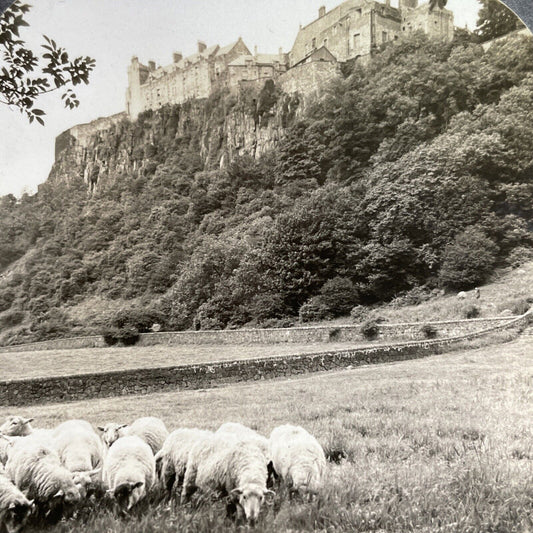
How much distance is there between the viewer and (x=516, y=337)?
808 cm

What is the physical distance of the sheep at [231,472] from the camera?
3.76m

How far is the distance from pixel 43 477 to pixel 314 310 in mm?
19194

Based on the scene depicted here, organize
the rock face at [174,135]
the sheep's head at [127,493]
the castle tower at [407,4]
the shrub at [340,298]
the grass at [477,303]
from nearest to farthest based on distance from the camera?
the sheep's head at [127,493] < the rock face at [174,135] < the grass at [477,303] < the shrub at [340,298] < the castle tower at [407,4]

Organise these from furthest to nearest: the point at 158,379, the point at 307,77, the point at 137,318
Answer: the point at 307,77, the point at 137,318, the point at 158,379

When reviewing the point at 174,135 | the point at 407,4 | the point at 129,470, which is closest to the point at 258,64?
the point at 174,135

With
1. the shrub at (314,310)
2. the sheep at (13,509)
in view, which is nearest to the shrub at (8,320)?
the sheep at (13,509)

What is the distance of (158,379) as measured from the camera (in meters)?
7.11

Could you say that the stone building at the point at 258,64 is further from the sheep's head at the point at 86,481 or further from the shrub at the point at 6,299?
the sheep's head at the point at 86,481

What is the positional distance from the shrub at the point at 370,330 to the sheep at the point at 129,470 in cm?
1500

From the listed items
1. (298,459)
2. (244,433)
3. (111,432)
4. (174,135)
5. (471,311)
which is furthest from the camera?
(174,135)

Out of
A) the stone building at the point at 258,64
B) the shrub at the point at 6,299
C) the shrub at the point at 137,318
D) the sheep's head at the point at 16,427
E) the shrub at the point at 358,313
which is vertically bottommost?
the shrub at the point at 358,313

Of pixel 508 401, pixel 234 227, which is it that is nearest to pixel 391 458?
pixel 508 401

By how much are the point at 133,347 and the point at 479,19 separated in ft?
23.7

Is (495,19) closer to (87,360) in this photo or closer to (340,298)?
(87,360)
